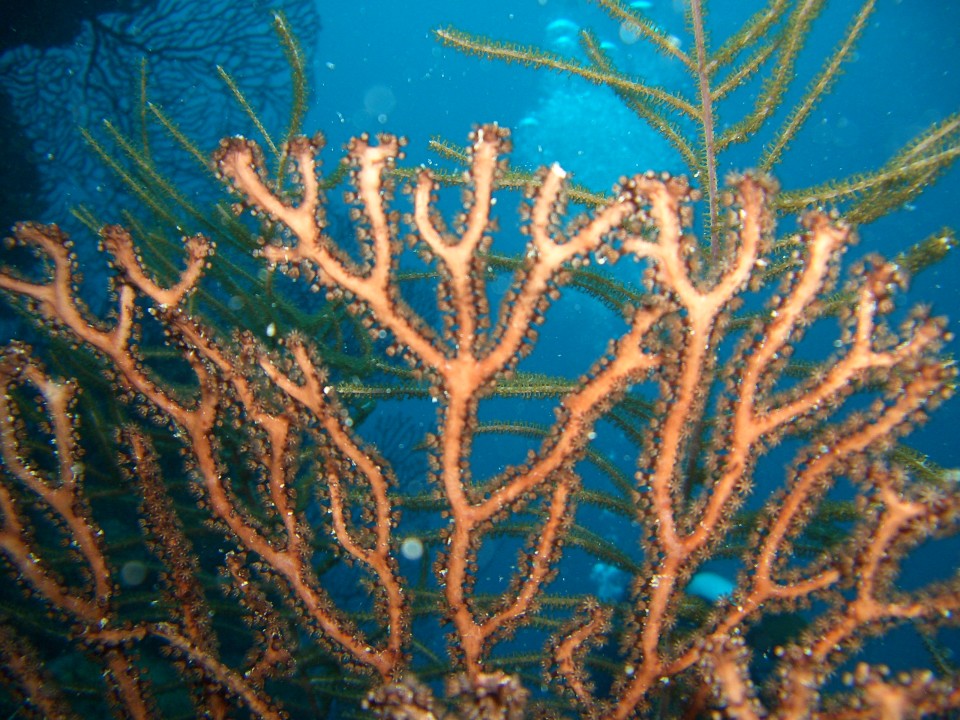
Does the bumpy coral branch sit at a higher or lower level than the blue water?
lower

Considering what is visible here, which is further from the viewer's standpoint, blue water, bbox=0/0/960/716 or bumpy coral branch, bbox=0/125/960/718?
blue water, bbox=0/0/960/716

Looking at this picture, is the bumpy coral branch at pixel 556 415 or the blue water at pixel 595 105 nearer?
the bumpy coral branch at pixel 556 415

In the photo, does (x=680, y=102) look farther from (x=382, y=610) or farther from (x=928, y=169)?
(x=382, y=610)

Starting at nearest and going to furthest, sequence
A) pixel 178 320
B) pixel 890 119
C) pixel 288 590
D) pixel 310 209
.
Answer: pixel 310 209, pixel 178 320, pixel 288 590, pixel 890 119

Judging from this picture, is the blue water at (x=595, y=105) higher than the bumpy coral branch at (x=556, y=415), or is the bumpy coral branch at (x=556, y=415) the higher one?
the blue water at (x=595, y=105)

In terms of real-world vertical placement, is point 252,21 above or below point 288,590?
above

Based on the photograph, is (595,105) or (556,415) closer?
(556,415)

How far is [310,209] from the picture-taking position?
6.23 ft

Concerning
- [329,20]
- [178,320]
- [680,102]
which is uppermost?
[329,20]

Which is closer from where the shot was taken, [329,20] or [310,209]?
[310,209]

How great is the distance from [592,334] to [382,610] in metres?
35.1

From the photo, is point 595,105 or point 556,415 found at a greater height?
point 595,105

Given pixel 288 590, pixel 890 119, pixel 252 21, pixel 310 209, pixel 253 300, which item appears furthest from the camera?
pixel 890 119

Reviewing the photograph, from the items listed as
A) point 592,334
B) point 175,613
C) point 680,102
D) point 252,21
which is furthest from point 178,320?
point 592,334
